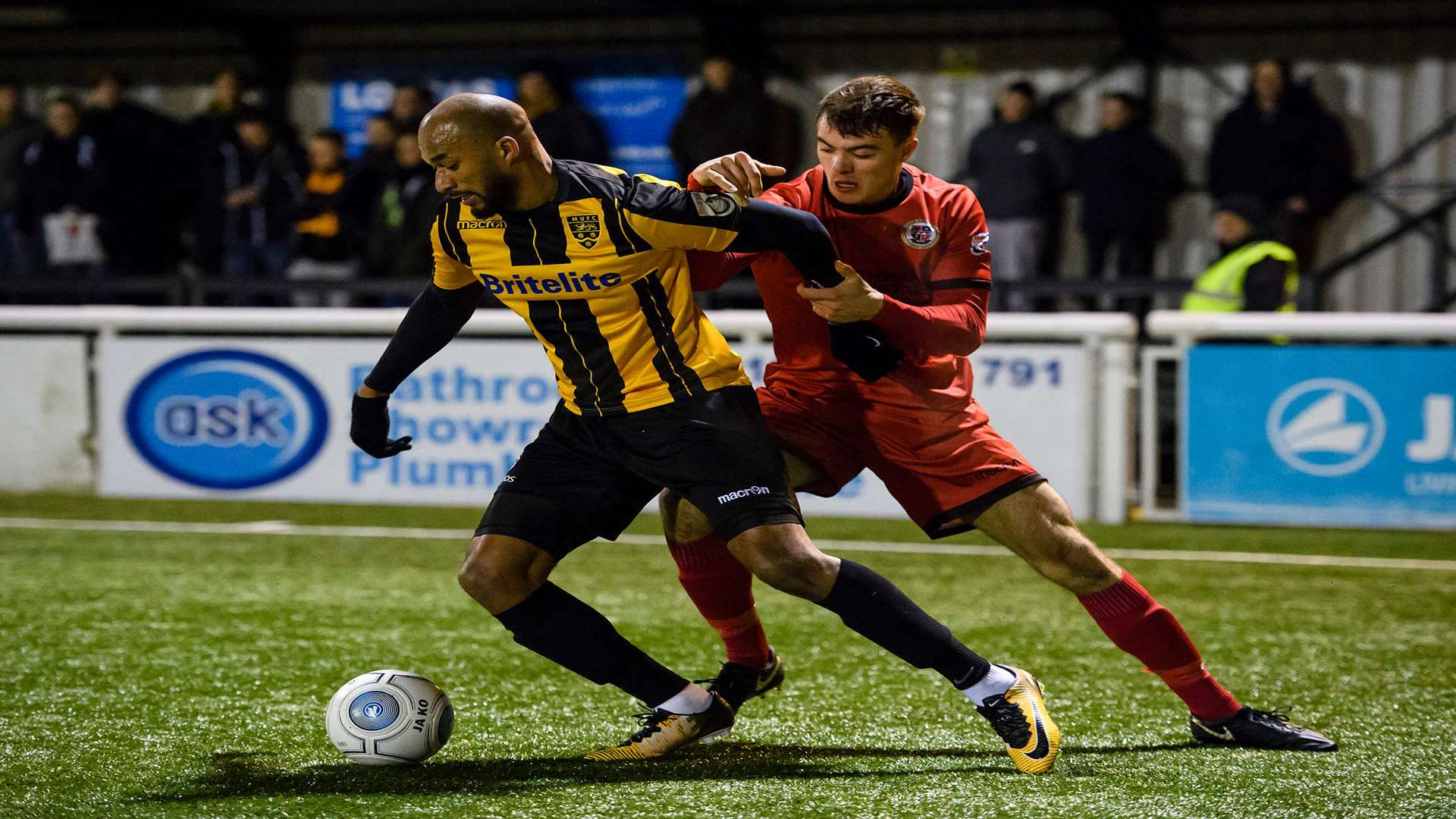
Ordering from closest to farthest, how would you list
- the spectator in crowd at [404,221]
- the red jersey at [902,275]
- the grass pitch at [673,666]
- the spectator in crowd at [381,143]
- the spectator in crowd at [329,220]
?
the grass pitch at [673,666], the red jersey at [902,275], the spectator in crowd at [404,221], the spectator in crowd at [329,220], the spectator in crowd at [381,143]

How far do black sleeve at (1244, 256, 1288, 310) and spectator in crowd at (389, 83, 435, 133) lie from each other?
5.09m

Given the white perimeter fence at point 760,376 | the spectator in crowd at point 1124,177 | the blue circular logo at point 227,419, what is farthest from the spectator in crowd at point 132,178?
the spectator in crowd at point 1124,177

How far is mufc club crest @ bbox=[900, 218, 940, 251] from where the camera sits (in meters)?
3.81

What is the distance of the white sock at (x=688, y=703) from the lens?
3.83 metres

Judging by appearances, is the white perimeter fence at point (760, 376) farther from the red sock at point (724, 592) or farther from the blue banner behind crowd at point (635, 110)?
the blue banner behind crowd at point (635, 110)

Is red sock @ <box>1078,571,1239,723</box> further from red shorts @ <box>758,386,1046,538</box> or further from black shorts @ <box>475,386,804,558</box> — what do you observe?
black shorts @ <box>475,386,804,558</box>

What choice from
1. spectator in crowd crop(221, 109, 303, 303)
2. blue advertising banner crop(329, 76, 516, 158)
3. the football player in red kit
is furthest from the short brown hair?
blue advertising banner crop(329, 76, 516, 158)

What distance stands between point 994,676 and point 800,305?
3.17 ft

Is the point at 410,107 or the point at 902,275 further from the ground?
the point at 410,107

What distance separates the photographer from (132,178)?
1118 cm

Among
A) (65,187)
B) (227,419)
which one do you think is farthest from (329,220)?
(227,419)

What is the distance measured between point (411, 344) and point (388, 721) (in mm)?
A: 868

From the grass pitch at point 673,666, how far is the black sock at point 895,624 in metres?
0.23

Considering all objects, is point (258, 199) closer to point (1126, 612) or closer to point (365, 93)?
point (365, 93)
